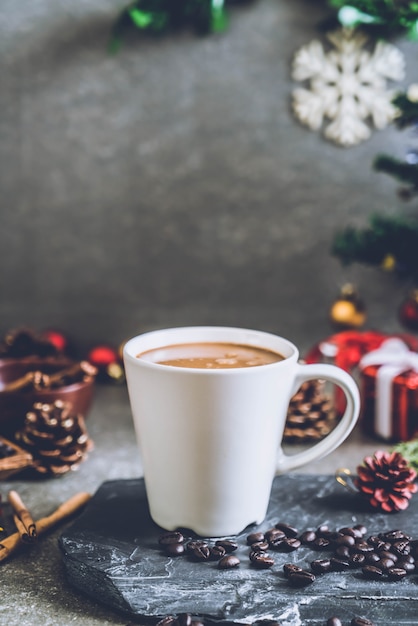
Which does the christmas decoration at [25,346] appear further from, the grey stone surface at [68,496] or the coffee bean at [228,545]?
the coffee bean at [228,545]

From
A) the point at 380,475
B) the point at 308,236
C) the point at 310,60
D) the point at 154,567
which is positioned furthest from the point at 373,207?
the point at 154,567

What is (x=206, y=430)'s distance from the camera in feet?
2.34

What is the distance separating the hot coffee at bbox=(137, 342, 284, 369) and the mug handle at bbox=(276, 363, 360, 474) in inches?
1.8

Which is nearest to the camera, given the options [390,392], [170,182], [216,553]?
[216,553]

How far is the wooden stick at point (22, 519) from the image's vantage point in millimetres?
790

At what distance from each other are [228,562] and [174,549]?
0.06 meters

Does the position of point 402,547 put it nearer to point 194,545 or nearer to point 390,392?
point 194,545

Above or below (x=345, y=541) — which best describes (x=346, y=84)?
above

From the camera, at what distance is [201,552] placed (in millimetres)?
704

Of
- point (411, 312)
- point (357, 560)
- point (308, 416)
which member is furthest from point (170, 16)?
point (357, 560)

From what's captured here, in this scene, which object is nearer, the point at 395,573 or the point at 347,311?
the point at 395,573

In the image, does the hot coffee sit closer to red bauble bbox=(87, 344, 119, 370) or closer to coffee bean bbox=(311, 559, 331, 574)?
coffee bean bbox=(311, 559, 331, 574)

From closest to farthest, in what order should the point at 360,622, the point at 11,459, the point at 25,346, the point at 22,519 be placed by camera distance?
the point at 360,622 → the point at 22,519 → the point at 11,459 → the point at 25,346

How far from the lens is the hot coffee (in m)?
0.79
